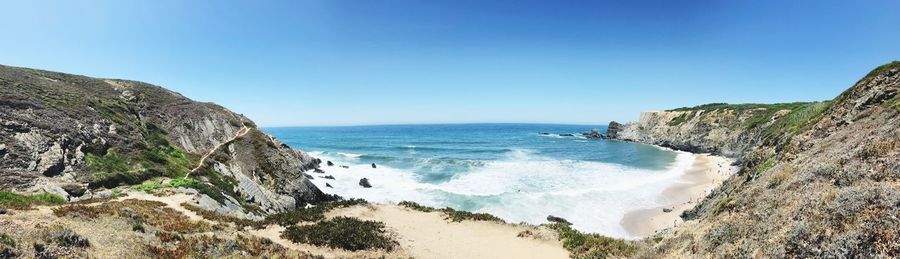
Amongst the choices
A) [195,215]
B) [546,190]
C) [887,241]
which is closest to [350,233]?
[195,215]

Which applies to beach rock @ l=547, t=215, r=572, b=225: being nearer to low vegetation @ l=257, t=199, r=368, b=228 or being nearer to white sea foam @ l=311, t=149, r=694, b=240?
white sea foam @ l=311, t=149, r=694, b=240

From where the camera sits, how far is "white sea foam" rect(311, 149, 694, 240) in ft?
112

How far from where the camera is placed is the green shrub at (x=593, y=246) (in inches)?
637

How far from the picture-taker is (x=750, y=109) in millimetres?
90500

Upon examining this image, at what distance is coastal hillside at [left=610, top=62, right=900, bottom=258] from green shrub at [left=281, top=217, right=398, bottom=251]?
11.4 m

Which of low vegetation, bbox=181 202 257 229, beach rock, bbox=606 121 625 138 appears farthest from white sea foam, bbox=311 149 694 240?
beach rock, bbox=606 121 625 138

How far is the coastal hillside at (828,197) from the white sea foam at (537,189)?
46.8 ft

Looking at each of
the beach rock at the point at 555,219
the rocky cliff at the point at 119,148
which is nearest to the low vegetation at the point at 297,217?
the rocky cliff at the point at 119,148

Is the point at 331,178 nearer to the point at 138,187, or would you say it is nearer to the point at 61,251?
the point at 138,187

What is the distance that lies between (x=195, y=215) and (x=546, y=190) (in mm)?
32864

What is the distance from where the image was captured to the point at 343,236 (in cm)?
1825

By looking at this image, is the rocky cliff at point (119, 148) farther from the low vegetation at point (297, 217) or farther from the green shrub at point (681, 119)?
the green shrub at point (681, 119)

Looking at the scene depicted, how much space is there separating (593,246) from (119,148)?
1358 inches

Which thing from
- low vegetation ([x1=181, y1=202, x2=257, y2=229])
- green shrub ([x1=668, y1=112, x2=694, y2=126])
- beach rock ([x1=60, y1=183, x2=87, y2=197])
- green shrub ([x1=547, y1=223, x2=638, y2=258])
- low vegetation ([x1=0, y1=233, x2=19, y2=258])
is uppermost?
green shrub ([x1=668, y1=112, x2=694, y2=126])
